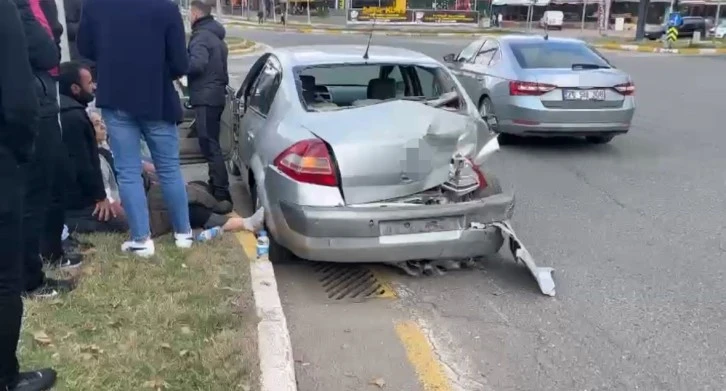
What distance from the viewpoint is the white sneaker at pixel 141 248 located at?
16.2 feet

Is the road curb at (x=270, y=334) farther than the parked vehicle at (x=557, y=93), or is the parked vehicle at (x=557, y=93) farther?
the parked vehicle at (x=557, y=93)

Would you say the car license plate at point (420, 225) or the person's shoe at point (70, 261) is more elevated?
the car license plate at point (420, 225)

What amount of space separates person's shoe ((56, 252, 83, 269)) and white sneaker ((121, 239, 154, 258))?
0.29 m

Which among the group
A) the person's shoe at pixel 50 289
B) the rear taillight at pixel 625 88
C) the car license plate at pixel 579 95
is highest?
the rear taillight at pixel 625 88

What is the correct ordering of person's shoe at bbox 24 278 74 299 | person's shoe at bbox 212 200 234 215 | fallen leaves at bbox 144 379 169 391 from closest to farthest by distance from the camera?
fallen leaves at bbox 144 379 169 391
person's shoe at bbox 24 278 74 299
person's shoe at bbox 212 200 234 215

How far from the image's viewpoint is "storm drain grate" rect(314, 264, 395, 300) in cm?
497

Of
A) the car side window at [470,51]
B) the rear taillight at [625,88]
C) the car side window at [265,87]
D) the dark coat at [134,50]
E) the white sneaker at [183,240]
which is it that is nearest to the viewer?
the dark coat at [134,50]

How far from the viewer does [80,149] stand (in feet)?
16.2

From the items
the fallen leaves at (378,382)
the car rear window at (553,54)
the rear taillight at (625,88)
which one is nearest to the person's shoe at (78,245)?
the fallen leaves at (378,382)

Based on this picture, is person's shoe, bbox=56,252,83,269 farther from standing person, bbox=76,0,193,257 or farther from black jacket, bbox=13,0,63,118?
black jacket, bbox=13,0,63,118

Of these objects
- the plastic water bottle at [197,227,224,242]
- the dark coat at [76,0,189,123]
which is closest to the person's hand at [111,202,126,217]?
the plastic water bottle at [197,227,224,242]

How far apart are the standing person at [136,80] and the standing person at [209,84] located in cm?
151

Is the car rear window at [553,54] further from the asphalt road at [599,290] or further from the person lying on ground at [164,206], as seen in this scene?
the person lying on ground at [164,206]

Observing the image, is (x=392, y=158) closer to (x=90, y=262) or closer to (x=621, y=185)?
(x=90, y=262)
